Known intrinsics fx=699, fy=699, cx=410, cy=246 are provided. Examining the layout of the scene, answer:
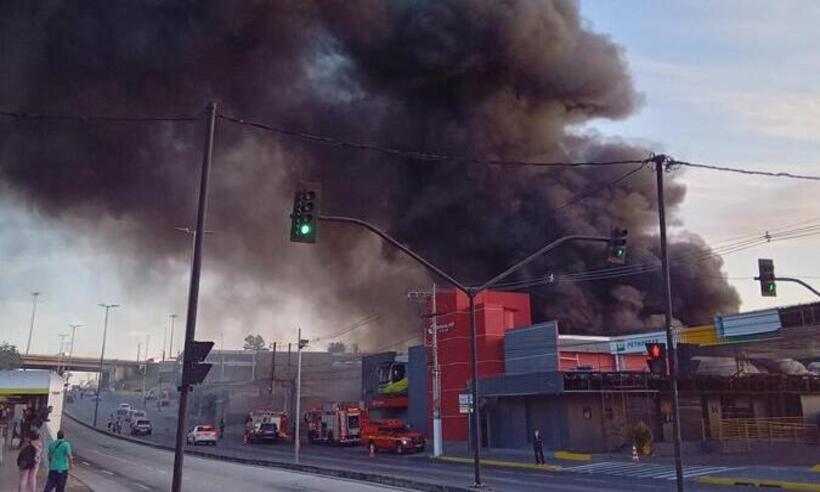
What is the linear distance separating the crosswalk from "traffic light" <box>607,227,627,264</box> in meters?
9.97

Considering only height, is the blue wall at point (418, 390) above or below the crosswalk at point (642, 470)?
above

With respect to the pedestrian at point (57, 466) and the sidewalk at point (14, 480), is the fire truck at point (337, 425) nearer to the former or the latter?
Result: the sidewalk at point (14, 480)

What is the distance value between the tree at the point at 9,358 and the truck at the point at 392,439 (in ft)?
233

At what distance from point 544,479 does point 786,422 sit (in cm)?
2336

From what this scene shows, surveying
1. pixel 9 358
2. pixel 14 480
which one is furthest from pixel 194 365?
pixel 9 358

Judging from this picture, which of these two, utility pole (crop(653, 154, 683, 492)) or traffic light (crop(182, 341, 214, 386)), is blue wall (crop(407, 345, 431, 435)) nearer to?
utility pole (crop(653, 154, 683, 492))

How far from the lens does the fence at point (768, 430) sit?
3607 cm

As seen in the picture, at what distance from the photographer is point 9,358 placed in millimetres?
95188

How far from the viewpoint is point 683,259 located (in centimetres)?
4838

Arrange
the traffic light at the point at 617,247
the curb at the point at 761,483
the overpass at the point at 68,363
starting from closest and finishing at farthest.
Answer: the traffic light at the point at 617,247
the curb at the point at 761,483
the overpass at the point at 68,363

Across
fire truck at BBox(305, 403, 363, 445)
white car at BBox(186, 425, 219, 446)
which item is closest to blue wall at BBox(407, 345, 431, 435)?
fire truck at BBox(305, 403, 363, 445)

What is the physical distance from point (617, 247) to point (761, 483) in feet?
30.3

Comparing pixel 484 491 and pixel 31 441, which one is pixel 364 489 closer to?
pixel 484 491

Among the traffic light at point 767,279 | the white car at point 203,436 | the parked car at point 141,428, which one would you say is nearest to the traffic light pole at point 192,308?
the traffic light at point 767,279
